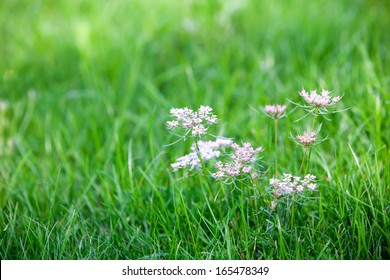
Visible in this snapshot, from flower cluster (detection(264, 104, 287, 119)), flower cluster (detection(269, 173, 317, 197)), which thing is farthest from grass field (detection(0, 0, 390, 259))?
flower cluster (detection(264, 104, 287, 119))

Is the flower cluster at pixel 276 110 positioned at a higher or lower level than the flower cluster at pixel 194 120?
higher

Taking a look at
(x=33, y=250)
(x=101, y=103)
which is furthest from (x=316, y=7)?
(x=33, y=250)

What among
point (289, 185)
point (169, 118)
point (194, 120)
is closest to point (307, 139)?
point (289, 185)

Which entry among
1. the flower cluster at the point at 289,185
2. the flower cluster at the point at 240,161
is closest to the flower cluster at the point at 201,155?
the flower cluster at the point at 240,161

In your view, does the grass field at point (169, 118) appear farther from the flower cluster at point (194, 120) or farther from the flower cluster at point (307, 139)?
the flower cluster at point (307, 139)

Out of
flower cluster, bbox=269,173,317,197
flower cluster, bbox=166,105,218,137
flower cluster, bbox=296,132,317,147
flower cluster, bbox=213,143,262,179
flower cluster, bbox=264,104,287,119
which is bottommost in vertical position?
flower cluster, bbox=269,173,317,197

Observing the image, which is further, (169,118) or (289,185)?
(169,118)

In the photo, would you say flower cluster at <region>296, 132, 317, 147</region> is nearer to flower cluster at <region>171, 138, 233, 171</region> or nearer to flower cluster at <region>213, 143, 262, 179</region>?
flower cluster at <region>213, 143, 262, 179</region>

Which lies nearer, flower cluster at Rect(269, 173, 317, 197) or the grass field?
flower cluster at Rect(269, 173, 317, 197)

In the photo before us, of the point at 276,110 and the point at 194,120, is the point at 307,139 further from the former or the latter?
the point at 194,120
